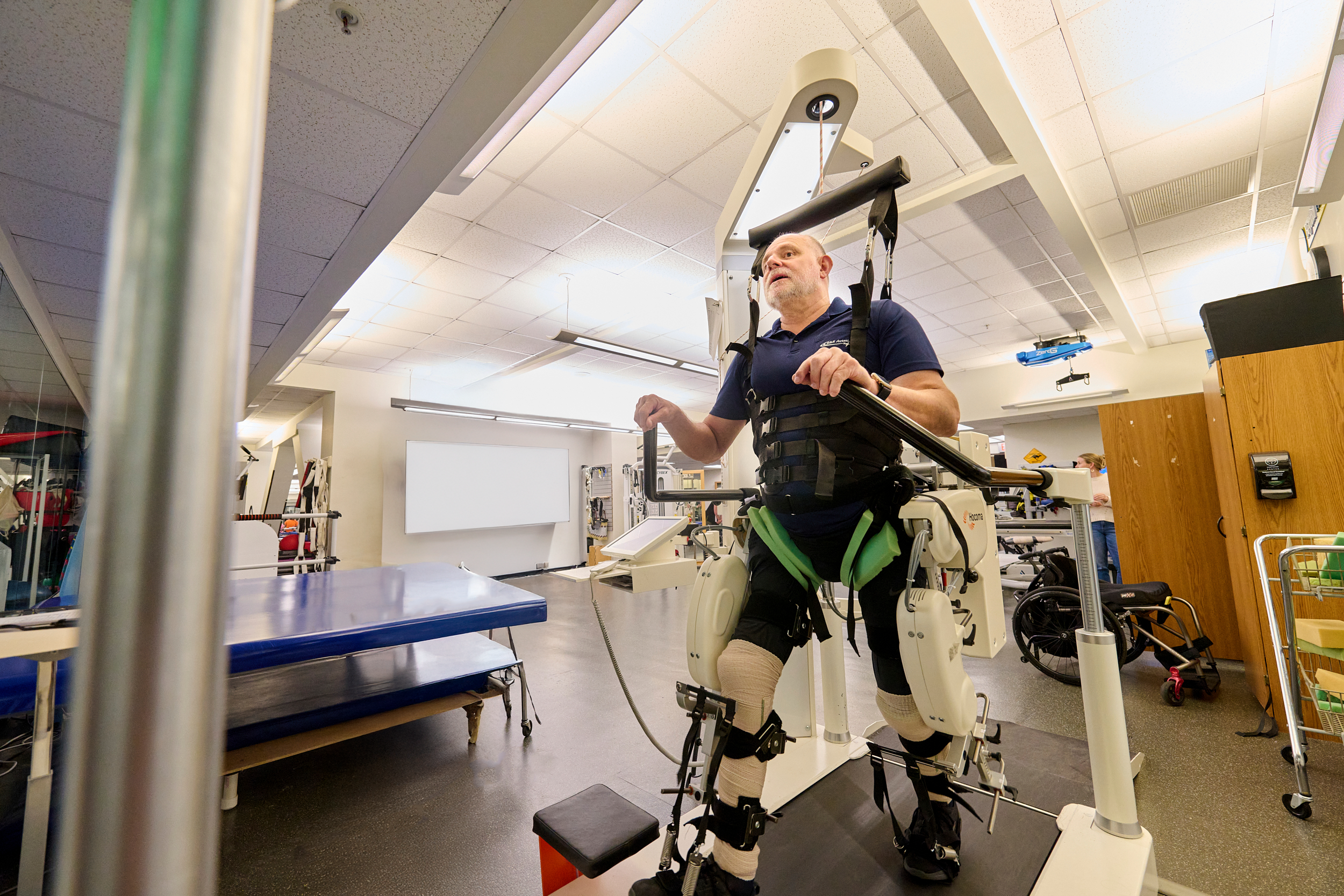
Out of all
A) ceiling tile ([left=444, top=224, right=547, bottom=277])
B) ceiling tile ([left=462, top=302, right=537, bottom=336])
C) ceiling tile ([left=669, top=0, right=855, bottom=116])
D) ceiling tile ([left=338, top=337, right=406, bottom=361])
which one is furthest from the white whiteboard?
ceiling tile ([left=669, top=0, right=855, bottom=116])

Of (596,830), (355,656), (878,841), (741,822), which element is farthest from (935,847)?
(355,656)

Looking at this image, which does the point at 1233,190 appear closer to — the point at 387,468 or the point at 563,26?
the point at 563,26

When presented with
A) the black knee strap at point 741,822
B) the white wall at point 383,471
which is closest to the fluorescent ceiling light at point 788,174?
the black knee strap at point 741,822

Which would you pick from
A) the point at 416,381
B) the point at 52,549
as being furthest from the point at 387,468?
the point at 52,549

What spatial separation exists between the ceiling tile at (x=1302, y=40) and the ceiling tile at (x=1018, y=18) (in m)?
1.04

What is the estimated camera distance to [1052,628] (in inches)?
138

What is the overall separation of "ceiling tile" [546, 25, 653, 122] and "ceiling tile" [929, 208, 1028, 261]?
292 cm

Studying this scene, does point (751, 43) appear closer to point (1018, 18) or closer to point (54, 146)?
point (1018, 18)

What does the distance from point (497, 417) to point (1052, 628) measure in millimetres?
7158

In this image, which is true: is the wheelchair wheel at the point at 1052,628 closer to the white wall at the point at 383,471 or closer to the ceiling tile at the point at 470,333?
the ceiling tile at the point at 470,333

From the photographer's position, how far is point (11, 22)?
49.4 inches

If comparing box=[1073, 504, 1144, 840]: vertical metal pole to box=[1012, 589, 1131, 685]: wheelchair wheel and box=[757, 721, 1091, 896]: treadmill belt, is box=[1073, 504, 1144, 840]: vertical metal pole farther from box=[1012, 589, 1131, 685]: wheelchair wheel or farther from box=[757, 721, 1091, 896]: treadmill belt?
box=[1012, 589, 1131, 685]: wheelchair wheel

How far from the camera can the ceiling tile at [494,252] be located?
164 inches

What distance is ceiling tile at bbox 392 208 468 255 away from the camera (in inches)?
152
